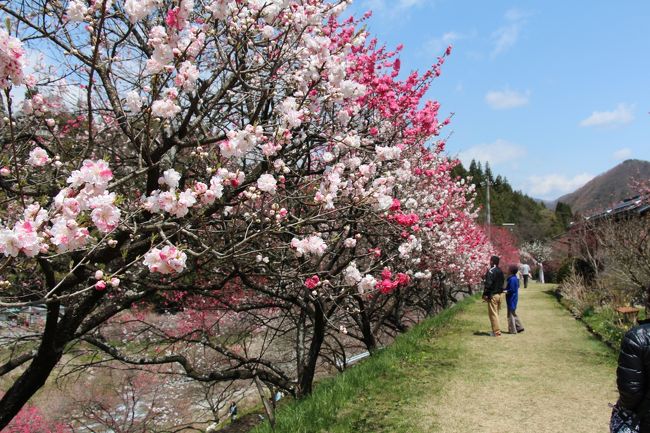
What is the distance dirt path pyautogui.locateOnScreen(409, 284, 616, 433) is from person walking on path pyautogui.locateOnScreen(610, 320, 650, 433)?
1.90 metres

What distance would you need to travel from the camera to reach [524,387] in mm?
6094

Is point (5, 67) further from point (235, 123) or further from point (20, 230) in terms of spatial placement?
point (235, 123)

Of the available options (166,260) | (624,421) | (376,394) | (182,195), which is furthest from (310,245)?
(376,394)

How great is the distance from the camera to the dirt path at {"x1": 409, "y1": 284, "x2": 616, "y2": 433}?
4.87 m

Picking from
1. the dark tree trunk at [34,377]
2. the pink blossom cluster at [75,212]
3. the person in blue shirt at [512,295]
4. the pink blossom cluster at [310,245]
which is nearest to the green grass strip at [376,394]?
the pink blossom cluster at [310,245]

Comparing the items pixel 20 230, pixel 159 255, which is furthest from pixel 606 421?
pixel 20 230

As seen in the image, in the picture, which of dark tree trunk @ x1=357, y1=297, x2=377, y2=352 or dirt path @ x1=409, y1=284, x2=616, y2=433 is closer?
dirt path @ x1=409, y1=284, x2=616, y2=433

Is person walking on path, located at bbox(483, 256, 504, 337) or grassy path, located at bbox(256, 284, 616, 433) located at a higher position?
person walking on path, located at bbox(483, 256, 504, 337)

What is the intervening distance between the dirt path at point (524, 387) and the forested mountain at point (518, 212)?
51.0 m

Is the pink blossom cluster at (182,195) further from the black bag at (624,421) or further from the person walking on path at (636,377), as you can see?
the black bag at (624,421)

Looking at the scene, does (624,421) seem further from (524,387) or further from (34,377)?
(34,377)

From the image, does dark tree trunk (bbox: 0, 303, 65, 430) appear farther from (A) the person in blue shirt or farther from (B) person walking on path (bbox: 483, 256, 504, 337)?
(A) the person in blue shirt

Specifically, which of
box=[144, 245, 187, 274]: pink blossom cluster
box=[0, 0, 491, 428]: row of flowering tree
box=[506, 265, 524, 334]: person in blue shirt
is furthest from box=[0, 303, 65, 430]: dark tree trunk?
box=[506, 265, 524, 334]: person in blue shirt

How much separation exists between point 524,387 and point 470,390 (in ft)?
2.55
